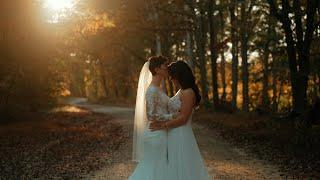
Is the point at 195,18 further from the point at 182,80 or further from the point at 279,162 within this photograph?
the point at 182,80

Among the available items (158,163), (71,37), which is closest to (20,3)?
(71,37)

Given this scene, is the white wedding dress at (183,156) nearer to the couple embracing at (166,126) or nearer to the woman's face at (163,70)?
the couple embracing at (166,126)

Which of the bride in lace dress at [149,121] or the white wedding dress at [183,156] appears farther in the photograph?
the white wedding dress at [183,156]

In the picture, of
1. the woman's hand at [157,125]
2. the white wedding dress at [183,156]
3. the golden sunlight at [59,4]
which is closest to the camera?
the woman's hand at [157,125]

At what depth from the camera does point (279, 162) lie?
43.9 feet

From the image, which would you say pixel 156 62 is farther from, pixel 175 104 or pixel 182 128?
pixel 182 128

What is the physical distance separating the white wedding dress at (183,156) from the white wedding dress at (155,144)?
0.09 m

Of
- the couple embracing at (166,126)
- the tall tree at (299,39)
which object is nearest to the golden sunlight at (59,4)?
the tall tree at (299,39)

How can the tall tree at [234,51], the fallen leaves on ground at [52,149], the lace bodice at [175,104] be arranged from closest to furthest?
the lace bodice at [175,104], the fallen leaves on ground at [52,149], the tall tree at [234,51]

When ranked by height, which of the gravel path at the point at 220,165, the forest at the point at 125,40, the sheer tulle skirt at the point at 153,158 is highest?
the forest at the point at 125,40

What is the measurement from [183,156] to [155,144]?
45 cm

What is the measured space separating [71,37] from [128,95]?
3938 cm

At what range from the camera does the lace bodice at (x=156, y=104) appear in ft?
23.9

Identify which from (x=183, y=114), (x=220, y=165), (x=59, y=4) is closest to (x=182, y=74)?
(x=183, y=114)
